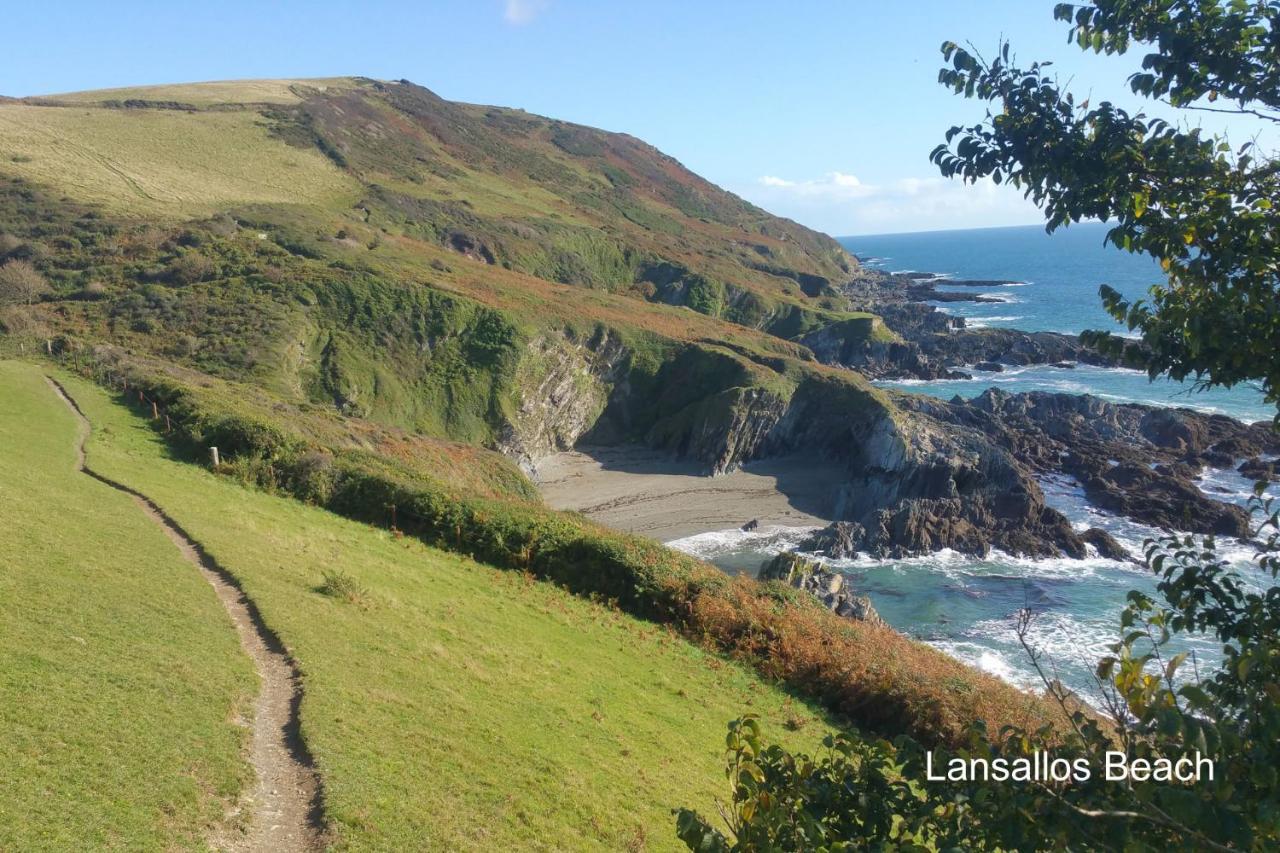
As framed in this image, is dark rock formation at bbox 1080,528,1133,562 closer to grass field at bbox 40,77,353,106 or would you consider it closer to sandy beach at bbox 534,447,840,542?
sandy beach at bbox 534,447,840,542

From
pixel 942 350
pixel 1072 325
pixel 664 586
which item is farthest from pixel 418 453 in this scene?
pixel 1072 325

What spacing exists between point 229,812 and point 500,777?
3404 millimetres

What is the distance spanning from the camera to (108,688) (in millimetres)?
Answer: 10625

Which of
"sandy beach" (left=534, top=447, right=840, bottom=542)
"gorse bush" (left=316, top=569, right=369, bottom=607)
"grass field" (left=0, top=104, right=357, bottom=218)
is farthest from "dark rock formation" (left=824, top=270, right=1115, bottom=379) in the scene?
"gorse bush" (left=316, top=569, right=369, bottom=607)

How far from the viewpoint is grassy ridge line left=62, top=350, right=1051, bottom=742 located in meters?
18.8

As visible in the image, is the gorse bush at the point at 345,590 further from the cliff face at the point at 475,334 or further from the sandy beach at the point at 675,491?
the sandy beach at the point at 675,491

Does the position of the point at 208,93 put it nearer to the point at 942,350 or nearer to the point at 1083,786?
the point at 942,350

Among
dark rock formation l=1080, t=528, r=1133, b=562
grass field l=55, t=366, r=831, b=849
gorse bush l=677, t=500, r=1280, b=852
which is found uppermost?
gorse bush l=677, t=500, r=1280, b=852

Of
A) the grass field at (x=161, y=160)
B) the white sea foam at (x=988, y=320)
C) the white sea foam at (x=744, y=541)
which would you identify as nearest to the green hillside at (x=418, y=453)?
the grass field at (x=161, y=160)

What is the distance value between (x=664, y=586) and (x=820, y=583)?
1015 centimetres

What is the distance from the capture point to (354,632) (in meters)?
15.4

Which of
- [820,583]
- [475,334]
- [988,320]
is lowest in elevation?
[820,583]

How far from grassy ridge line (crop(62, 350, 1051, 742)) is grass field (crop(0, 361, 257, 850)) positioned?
29.9ft

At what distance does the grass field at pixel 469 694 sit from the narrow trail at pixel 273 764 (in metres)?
0.25
